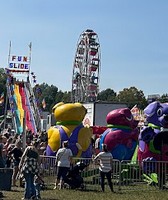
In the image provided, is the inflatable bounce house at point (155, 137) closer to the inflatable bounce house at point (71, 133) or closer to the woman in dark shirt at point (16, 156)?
the inflatable bounce house at point (71, 133)

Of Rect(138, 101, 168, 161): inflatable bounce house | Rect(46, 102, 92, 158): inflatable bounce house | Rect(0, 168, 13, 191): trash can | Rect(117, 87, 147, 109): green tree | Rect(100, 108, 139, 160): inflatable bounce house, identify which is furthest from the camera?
Rect(117, 87, 147, 109): green tree

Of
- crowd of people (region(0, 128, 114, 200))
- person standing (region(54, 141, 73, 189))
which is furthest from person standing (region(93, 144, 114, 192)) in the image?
person standing (region(54, 141, 73, 189))

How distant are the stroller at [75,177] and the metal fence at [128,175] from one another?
397 mm

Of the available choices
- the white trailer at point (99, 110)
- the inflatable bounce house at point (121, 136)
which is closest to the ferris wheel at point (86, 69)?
the white trailer at point (99, 110)

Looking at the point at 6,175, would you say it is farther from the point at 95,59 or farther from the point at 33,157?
the point at 95,59

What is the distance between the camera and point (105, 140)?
20156mm

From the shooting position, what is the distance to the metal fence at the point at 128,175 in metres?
16.1

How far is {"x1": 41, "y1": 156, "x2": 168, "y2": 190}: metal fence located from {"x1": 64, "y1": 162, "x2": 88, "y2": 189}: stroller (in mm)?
397

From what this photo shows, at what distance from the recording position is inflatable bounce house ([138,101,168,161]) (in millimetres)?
17391

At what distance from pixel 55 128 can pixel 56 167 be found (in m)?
3.29

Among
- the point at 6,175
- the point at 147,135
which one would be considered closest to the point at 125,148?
the point at 147,135

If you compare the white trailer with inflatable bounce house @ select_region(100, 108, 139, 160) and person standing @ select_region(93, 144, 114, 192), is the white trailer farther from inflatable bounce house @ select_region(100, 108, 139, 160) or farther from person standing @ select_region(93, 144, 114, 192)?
person standing @ select_region(93, 144, 114, 192)

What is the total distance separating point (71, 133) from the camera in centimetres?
1928

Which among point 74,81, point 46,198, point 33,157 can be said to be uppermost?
point 74,81
